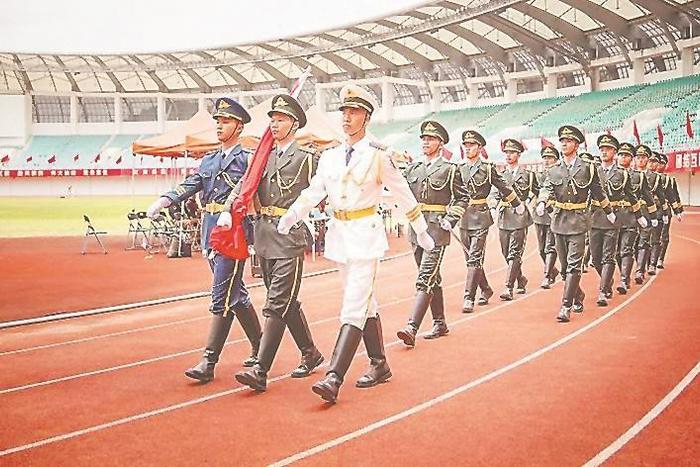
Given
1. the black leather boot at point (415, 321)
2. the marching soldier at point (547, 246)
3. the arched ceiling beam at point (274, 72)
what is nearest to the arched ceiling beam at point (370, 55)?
the arched ceiling beam at point (274, 72)

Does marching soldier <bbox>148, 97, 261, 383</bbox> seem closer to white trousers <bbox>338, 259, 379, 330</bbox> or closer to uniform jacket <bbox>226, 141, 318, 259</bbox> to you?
uniform jacket <bbox>226, 141, 318, 259</bbox>

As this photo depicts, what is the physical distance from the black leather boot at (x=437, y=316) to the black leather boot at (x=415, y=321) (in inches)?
13.5

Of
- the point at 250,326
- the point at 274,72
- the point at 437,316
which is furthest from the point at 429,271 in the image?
the point at 274,72

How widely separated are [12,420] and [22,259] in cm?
1327

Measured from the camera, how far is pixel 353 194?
19.9 feet

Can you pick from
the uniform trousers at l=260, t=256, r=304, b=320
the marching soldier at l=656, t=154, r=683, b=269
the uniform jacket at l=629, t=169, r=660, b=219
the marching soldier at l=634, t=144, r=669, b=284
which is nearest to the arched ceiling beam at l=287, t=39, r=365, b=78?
the marching soldier at l=656, t=154, r=683, b=269

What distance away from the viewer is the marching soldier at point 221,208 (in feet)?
21.9

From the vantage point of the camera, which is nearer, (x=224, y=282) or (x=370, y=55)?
(x=224, y=282)

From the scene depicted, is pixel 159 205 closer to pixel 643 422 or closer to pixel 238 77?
pixel 643 422

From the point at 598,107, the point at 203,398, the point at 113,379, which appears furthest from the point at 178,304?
the point at 598,107

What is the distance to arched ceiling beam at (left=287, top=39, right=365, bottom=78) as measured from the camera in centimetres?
5544

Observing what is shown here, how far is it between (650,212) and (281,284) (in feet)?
29.0

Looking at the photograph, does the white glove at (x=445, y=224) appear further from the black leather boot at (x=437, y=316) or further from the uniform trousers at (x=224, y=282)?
the uniform trousers at (x=224, y=282)

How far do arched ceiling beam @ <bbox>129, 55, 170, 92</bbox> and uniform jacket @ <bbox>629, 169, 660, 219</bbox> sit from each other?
56.9 metres
